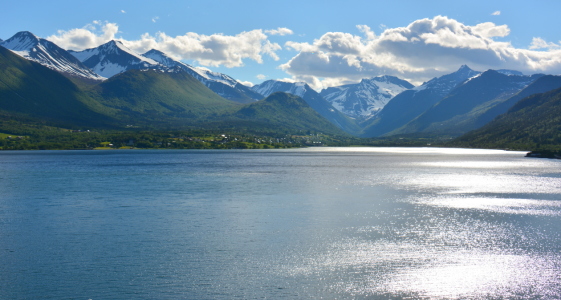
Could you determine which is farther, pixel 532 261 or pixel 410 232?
pixel 410 232

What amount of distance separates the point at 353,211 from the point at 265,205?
14.2 m

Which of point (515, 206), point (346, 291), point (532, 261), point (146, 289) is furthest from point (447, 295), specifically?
point (515, 206)

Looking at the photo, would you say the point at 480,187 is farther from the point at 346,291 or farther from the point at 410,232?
the point at 346,291

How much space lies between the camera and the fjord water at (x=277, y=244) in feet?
109

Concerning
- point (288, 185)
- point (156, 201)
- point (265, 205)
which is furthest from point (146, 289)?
point (288, 185)

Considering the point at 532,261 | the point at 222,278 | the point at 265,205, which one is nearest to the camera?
the point at 222,278

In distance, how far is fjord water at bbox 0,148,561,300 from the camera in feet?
109

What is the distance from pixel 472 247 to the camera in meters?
44.2

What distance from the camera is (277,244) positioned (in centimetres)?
4528

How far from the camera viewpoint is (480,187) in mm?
97750

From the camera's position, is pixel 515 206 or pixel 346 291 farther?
pixel 515 206

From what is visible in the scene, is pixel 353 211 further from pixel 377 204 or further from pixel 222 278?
pixel 222 278

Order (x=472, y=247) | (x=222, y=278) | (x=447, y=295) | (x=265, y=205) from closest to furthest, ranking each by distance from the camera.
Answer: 1. (x=447, y=295)
2. (x=222, y=278)
3. (x=472, y=247)
4. (x=265, y=205)

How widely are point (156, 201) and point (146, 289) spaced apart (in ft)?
140
